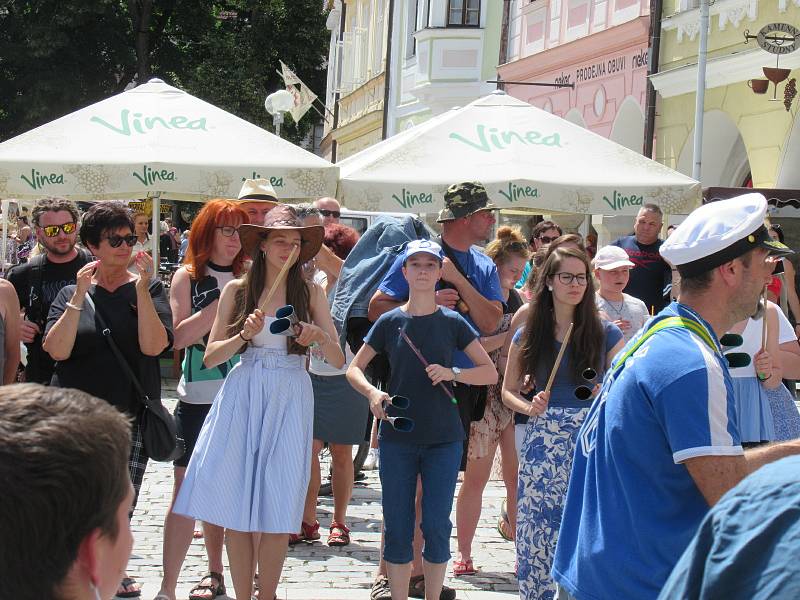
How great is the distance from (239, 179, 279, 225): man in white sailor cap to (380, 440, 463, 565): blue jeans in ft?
4.68

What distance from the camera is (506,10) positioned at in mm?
25734

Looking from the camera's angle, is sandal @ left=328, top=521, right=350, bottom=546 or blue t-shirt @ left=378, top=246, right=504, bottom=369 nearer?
blue t-shirt @ left=378, top=246, right=504, bottom=369

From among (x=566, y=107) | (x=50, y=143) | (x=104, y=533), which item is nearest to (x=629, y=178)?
(x=50, y=143)

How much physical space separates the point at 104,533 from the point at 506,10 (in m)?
24.8

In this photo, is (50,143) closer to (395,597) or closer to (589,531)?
(395,597)

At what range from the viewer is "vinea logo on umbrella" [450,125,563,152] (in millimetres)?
10281

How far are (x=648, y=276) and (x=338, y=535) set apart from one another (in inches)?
168

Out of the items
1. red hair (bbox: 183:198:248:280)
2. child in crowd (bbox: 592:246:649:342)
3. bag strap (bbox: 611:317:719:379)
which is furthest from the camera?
child in crowd (bbox: 592:246:649:342)

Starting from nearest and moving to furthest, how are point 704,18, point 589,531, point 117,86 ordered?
1. point 589,531
2. point 704,18
3. point 117,86

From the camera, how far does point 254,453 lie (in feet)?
18.8

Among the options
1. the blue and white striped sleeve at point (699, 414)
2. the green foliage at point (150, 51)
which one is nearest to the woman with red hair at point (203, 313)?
the blue and white striped sleeve at point (699, 414)

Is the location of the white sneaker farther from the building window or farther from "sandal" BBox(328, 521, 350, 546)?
the building window

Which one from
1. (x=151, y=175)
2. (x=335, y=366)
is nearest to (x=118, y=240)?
(x=335, y=366)

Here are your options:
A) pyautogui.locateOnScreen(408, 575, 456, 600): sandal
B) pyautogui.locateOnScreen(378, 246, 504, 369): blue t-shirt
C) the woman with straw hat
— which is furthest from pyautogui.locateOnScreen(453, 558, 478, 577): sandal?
the woman with straw hat
